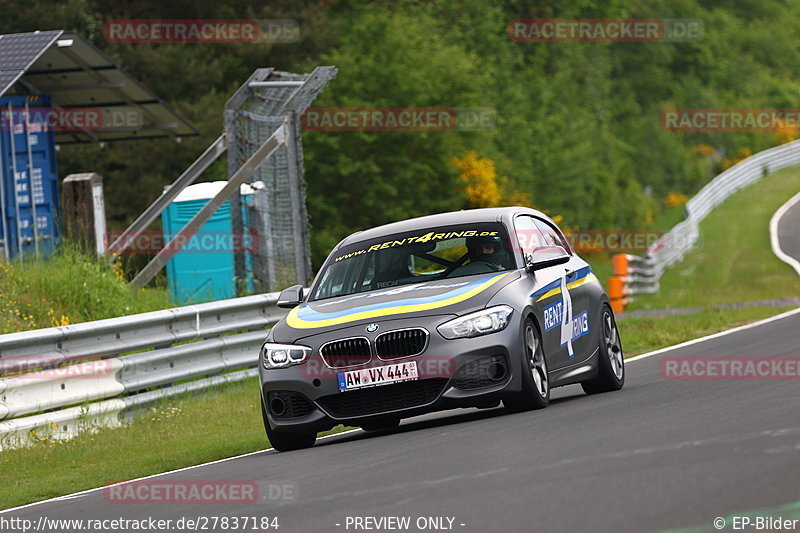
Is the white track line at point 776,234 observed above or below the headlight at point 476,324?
below

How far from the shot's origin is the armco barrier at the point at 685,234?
30859mm

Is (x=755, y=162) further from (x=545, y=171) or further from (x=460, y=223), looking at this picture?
(x=460, y=223)

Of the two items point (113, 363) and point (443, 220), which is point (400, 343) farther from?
point (113, 363)

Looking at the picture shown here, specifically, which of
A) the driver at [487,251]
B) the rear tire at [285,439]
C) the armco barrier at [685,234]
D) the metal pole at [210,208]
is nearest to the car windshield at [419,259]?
the driver at [487,251]

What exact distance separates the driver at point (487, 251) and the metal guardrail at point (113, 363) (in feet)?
12.7

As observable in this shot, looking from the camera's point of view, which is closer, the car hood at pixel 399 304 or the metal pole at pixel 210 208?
the car hood at pixel 399 304

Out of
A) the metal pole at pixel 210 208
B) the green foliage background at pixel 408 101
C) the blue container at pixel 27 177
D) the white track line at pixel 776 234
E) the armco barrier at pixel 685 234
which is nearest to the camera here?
the metal pole at pixel 210 208

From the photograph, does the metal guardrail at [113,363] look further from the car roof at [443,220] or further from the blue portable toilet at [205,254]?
the blue portable toilet at [205,254]

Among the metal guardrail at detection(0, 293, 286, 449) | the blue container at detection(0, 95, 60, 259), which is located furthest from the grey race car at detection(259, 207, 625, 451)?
the blue container at detection(0, 95, 60, 259)

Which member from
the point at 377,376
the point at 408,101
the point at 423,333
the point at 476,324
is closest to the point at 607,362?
the point at 476,324

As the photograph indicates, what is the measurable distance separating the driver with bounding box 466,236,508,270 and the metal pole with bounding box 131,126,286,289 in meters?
8.76

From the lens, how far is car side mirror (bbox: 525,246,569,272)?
36.4 ft

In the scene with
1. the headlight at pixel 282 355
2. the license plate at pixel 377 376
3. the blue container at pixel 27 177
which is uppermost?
the blue container at pixel 27 177

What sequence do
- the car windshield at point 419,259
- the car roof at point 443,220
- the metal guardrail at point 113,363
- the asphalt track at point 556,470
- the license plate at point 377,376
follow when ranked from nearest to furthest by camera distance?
1. the asphalt track at point 556,470
2. the license plate at point 377,376
3. the car windshield at point 419,259
4. the car roof at point 443,220
5. the metal guardrail at point 113,363
